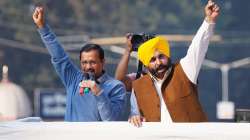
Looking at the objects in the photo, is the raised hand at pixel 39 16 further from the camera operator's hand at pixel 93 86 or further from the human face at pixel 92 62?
the camera operator's hand at pixel 93 86

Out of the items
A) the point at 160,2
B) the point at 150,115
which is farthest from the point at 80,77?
the point at 160,2

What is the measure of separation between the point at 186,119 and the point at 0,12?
2324 inches

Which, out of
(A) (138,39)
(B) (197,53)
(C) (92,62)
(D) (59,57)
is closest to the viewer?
(B) (197,53)

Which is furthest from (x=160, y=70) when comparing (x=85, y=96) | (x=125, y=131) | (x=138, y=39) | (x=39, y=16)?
(x=125, y=131)

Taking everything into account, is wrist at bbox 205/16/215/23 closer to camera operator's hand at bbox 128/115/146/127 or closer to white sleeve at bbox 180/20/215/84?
white sleeve at bbox 180/20/215/84

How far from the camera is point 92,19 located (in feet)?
212

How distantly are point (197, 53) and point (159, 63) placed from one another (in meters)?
0.23

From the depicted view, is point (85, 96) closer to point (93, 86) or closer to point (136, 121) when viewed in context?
point (93, 86)

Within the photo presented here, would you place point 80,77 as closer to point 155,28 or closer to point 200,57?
point 200,57

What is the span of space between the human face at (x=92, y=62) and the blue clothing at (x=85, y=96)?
5 cm

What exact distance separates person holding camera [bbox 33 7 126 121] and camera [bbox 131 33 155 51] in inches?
13.2

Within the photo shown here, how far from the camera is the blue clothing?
515cm

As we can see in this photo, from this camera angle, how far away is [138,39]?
228 inches

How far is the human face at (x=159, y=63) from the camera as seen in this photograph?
16.6ft
